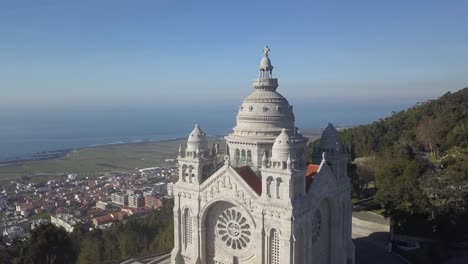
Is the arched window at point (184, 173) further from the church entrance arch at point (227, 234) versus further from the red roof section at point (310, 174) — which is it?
the red roof section at point (310, 174)

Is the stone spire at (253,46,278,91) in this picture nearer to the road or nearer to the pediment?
the pediment

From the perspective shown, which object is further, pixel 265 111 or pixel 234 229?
pixel 265 111

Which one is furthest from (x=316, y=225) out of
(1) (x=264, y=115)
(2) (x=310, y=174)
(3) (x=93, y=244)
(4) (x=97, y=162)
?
(4) (x=97, y=162)

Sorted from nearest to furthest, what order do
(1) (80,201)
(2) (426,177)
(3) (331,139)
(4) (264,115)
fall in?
(4) (264,115)
(3) (331,139)
(2) (426,177)
(1) (80,201)

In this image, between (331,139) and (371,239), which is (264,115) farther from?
(371,239)

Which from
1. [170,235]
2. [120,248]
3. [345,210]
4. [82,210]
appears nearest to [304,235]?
[345,210]

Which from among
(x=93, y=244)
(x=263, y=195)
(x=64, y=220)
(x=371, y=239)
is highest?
(x=263, y=195)

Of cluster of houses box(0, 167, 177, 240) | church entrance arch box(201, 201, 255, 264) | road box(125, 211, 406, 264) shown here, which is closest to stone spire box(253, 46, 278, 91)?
church entrance arch box(201, 201, 255, 264)
